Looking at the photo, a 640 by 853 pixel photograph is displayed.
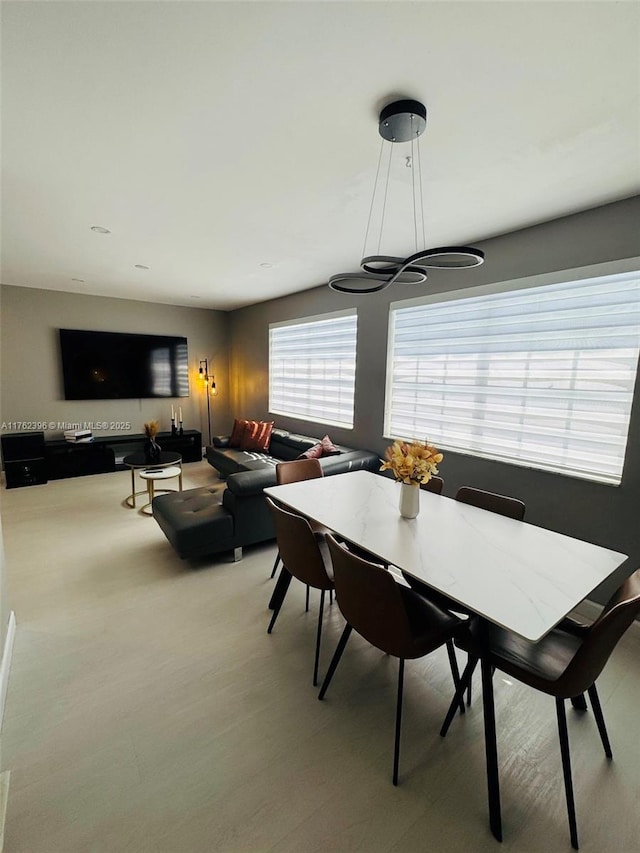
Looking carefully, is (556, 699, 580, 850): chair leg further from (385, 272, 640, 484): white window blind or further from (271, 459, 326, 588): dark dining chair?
(271, 459, 326, 588): dark dining chair

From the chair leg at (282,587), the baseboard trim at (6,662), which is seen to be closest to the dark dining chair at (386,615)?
the chair leg at (282,587)

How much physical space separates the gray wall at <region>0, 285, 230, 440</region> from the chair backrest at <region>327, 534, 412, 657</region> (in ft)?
18.2

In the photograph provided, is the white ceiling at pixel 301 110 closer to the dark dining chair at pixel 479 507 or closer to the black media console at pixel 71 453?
the dark dining chair at pixel 479 507

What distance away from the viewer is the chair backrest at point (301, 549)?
1.78 metres

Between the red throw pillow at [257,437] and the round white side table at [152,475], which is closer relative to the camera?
the round white side table at [152,475]

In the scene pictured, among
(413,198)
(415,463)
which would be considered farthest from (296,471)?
(413,198)

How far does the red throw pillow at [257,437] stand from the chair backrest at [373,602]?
3761mm

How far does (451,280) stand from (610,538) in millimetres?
2357

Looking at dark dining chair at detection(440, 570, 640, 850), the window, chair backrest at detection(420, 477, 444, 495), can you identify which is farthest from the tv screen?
dark dining chair at detection(440, 570, 640, 850)

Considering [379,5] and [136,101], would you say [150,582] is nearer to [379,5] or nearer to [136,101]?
[136,101]

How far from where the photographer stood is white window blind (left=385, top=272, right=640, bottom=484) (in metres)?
2.42

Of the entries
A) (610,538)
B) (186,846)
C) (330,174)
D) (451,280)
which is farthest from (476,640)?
(451,280)

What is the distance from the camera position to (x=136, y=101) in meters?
1.52

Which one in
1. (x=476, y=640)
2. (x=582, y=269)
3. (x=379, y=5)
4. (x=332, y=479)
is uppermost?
(x=379, y=5)
